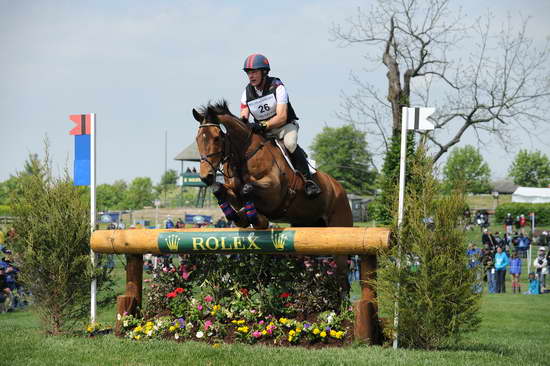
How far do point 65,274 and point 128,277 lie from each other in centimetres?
73

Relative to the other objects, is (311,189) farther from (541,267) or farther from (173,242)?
(541,267)

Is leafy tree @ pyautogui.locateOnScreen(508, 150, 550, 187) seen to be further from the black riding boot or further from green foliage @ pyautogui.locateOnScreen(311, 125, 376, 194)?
the black riding boot

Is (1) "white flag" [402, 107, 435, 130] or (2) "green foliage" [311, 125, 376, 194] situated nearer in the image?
(1) "white flag" [402, 107, 435, 130]

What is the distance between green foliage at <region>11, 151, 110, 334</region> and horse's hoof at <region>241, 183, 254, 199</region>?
243cm

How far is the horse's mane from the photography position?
6.28 metres

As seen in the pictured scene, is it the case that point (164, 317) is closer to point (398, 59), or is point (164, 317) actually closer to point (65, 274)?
point (65, 274)

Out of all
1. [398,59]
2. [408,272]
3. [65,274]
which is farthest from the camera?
[398,59]

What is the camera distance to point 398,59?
91.5 feet

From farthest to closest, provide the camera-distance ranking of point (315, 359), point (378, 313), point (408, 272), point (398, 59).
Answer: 1. point (398, 59)
2. point (378, 313)
3. point (408, 272)
4. point (315, 359)

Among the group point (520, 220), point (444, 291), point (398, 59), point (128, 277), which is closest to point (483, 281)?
point (444, 291)

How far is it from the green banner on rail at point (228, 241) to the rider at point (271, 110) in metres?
0.94

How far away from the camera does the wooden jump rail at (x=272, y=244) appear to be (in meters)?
6.17

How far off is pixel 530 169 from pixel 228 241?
96547 mm

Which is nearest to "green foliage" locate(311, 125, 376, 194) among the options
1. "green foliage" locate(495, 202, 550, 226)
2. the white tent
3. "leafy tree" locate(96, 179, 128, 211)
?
the white tent
